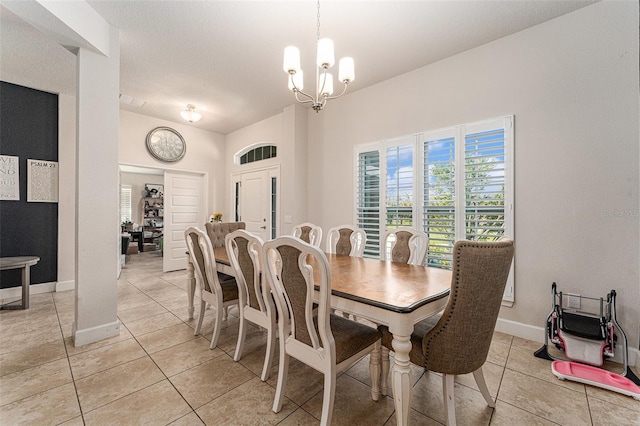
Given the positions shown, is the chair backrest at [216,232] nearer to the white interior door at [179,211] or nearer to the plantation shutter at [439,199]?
the plantation shutter at [439,199]

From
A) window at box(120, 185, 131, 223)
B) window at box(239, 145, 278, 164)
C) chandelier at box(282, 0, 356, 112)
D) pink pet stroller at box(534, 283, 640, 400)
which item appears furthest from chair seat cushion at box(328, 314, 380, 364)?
window at box(120, 185, 131, 223)

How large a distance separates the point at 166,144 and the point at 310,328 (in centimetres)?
520

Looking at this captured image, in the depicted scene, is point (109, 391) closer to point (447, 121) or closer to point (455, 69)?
point (447, 121)

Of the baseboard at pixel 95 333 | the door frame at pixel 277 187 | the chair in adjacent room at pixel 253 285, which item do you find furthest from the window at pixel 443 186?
the baseboard at pixel 95 333

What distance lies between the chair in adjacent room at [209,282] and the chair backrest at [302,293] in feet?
3.13

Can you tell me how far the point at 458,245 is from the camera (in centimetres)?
126

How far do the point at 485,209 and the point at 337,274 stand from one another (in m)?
1.86

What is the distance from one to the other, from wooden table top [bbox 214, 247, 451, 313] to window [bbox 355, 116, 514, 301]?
1.09 m

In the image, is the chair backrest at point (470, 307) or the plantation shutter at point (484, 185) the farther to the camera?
the plantation shutter at point (484, 185)

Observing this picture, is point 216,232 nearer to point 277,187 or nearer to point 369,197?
point 277,187

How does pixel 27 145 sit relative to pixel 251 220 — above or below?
above

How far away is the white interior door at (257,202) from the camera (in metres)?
5.23

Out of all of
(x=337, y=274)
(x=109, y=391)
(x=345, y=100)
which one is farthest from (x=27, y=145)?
(x=337, y=274)

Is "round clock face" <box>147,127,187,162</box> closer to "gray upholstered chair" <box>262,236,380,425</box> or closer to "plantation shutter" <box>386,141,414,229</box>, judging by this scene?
"plantation shutter" <box>386,141,414,229</box>
